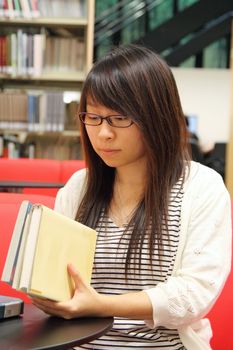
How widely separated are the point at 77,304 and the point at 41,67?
3874 millimetres

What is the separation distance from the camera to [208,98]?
9.12 metres

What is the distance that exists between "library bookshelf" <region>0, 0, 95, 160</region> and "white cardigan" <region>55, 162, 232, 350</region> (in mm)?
3367

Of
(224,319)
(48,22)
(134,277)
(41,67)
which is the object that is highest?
(48,22)

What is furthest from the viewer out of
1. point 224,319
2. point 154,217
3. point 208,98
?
point 208,98

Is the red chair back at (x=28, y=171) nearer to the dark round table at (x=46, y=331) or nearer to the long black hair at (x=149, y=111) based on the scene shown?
the long black hair at (x=149, y=111)

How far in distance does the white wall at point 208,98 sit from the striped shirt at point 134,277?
784 cm

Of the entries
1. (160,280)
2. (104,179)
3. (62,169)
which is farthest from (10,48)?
(160,280)

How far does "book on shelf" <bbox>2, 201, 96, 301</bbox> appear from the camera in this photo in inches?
41.4

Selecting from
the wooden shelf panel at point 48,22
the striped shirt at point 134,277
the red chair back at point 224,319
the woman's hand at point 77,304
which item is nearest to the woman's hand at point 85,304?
the woman's hand at point 77,304

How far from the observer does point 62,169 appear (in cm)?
383

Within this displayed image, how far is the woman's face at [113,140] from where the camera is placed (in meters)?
1.33

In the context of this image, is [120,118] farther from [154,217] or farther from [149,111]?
[154,217]

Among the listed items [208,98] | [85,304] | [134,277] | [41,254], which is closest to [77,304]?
[85,304]

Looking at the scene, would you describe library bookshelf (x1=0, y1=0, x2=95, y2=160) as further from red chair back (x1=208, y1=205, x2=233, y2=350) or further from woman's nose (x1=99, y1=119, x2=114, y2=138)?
woman's nose (x1=99, y1=119, x2=114, y2=138)
